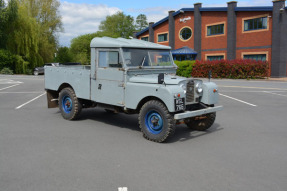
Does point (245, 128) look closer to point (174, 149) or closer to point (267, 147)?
point (267, 147)

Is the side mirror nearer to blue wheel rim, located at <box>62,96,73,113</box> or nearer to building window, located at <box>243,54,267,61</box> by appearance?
blue wheel rim, located at <box>62,96,73,113</box>

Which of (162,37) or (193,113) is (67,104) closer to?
(193,113)

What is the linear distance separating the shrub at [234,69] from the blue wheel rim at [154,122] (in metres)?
21.4

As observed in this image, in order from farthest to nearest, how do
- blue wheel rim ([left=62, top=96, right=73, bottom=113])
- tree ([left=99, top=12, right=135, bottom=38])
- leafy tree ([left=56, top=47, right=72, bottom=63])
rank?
tree ([left=99, top=12, right=135, bottom=38])
leafy tree ([left=56, top=47, right=72, bottom=63])
blue wheel rim ([left=62, top=96, right=73, bottom=113])

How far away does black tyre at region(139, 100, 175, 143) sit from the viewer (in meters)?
5.63

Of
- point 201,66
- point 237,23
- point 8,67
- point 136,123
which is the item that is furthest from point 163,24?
point 136,123

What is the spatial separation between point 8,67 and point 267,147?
112 ft

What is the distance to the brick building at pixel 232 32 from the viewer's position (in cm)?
2730

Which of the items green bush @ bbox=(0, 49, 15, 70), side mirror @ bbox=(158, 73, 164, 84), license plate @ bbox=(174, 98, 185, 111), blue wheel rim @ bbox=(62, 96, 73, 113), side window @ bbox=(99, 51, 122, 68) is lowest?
blue wheel rim @ bbox=(62, 96, 73, 113)

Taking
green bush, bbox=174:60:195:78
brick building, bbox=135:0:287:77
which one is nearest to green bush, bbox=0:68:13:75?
green bush, bbox=174:60:195:78

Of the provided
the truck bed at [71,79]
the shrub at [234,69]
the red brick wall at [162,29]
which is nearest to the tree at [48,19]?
the red brick wall at [162,29]

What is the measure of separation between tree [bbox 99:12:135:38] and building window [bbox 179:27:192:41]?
157 feet

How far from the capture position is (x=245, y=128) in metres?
7.13

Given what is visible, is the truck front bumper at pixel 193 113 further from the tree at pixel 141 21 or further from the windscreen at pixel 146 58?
the tree at pixel 141 21
